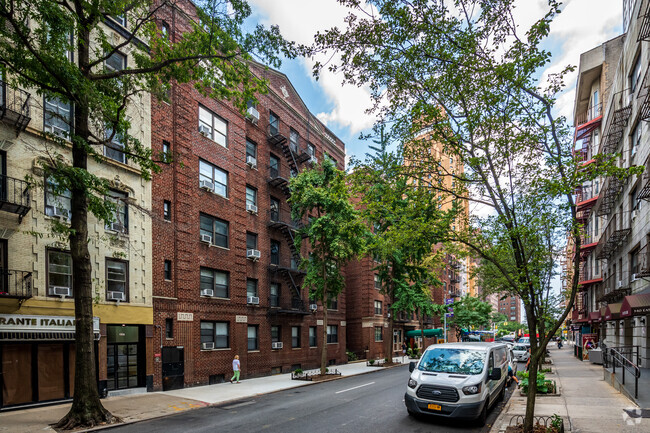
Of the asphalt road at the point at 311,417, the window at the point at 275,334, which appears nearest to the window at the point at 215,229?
the window at the point at 275,334

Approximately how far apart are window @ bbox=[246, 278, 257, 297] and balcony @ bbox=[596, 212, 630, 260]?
20442mm

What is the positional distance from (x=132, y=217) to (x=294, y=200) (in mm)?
9552

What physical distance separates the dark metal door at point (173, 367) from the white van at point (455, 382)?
11859mm

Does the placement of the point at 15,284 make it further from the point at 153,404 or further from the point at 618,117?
the point at 618,117

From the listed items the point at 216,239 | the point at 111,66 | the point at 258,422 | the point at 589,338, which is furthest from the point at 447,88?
the point at 589,338

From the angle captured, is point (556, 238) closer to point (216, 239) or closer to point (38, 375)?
point (216, 239)

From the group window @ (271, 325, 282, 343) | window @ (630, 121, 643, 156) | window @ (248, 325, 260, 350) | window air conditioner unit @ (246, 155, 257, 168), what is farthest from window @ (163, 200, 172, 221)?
window @ (630, 121, 643, 156)

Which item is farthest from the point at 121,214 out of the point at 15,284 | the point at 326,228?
the point at 326,228

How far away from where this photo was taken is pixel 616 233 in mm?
23484

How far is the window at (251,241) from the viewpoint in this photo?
25.9 m

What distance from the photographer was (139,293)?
18.5 meters

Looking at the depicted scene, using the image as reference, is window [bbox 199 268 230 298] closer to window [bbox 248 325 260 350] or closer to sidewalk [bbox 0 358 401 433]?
window [bbox 248 325 260 350]

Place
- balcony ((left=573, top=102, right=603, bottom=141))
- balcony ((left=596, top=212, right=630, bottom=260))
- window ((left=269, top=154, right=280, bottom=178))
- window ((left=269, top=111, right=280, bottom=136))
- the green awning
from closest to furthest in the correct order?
balcony ((left=596, top=212, right=630, bottom=260)) < window ((left=269, top=154, right=280, bottom=178)) < window ((left=269, top=111, right=280, bottom=136)) < balcony ((left=573, top=102, right=603, bottom=141)) < the green awning

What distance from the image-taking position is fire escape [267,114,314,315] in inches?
1102
